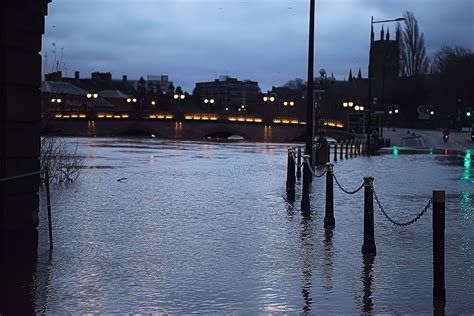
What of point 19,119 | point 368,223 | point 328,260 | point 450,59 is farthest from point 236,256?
point 450,59

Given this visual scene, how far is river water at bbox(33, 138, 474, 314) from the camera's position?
23.3 ft

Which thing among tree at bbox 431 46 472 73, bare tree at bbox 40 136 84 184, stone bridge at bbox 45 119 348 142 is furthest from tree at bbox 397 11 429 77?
bare tree at bbox 40 136 84 184

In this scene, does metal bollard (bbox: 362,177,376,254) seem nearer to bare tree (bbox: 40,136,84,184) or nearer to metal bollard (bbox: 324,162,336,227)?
metal bollard (bbox: 324,162,336,227)

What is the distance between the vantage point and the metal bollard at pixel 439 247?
23.9 ft

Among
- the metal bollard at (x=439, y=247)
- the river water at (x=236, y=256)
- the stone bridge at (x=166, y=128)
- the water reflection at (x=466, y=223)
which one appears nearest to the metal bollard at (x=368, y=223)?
the river water at (x=236, y=256)

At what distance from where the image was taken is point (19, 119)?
31.9 ft

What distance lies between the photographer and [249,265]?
28.9ft

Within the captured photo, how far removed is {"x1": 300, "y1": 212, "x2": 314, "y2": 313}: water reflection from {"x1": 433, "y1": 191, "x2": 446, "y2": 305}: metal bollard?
A: 1358mm

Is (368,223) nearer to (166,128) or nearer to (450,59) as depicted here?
(166,128)

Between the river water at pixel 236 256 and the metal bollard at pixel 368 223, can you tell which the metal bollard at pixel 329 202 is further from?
the metal bollard at pixel 368 223

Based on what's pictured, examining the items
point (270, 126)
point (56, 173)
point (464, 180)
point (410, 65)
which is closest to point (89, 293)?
point (56, 173)

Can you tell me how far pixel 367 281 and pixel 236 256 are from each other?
2057 mm

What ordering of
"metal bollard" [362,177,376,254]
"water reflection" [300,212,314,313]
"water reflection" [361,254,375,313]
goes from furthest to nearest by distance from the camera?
"metal bollard" [362,177,376,254] < "water reflection" [300,212,314,313] < "water reflection" [361,254,375,313]

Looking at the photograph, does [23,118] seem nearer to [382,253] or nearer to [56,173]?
[382,253]
